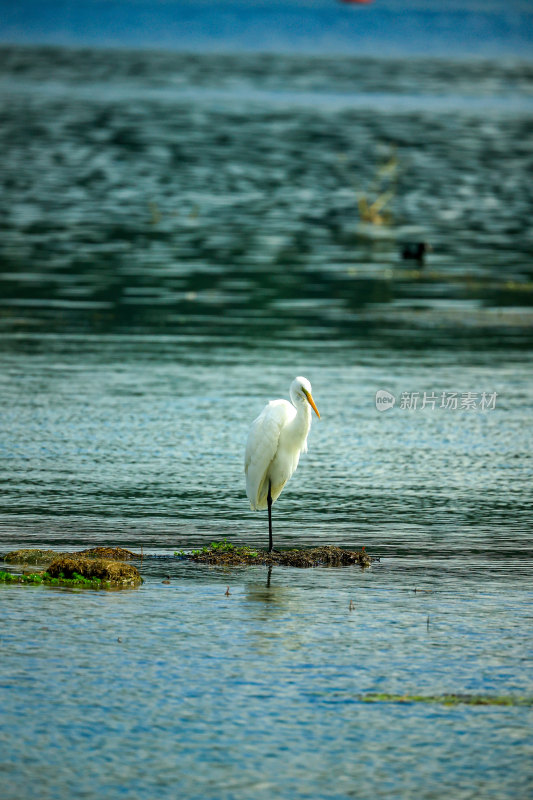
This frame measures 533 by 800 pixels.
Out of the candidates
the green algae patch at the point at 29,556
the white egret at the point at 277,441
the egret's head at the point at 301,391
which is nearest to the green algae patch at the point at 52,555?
the green algae patch at the point at 29,556

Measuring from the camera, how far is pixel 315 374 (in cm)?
1662

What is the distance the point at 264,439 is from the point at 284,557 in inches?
32.9

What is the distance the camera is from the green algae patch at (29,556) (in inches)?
367

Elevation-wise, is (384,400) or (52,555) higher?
(52,555)

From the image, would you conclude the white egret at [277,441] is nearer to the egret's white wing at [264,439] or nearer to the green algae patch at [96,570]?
the egret's white wing at [264,439]

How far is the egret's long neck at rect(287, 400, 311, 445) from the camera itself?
385 inches

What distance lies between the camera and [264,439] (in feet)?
32.4

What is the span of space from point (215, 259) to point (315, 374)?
428 inches

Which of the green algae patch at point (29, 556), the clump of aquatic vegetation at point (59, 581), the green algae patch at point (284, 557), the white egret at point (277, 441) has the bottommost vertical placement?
the green algae patch at point (284, 557)

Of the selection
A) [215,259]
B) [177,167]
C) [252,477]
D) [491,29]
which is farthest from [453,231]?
[491,29]

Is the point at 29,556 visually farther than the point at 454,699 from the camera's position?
Yes

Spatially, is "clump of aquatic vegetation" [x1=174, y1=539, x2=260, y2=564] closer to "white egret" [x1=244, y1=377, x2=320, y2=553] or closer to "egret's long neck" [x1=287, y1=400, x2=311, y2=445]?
"white egret" [x1=244, y1=377, x2=320, y2=553]

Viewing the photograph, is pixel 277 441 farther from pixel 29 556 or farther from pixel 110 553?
pixel 29 556

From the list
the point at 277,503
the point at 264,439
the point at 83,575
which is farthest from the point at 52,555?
the point at 277,503
